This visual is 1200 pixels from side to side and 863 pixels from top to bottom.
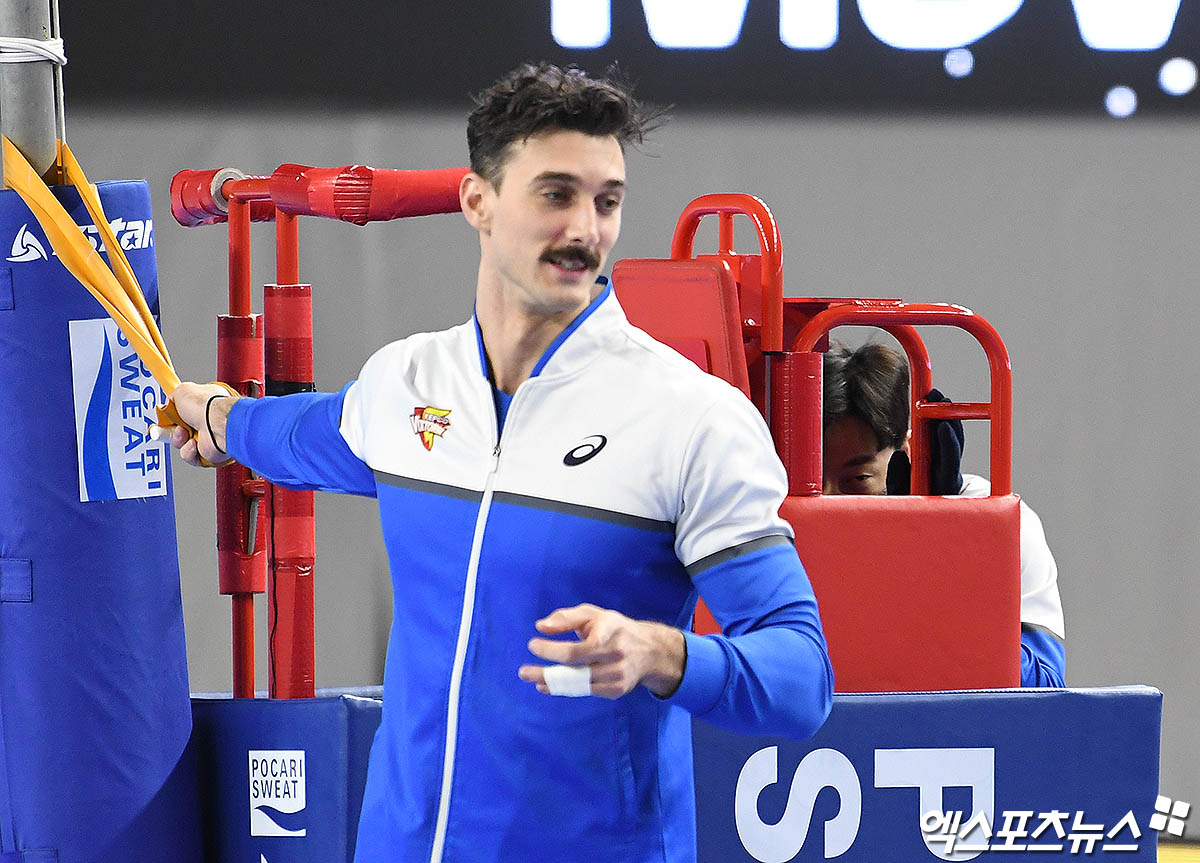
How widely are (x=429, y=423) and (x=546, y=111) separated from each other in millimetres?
347

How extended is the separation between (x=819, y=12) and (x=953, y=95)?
50 cm

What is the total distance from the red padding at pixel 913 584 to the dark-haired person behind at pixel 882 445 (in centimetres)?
30

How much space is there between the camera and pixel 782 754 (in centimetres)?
224

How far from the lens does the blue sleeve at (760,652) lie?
121cm

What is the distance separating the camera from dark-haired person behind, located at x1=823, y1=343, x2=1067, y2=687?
2.69 meters

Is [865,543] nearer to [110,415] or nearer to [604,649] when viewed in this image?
[110,415]

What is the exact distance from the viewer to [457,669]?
143cm

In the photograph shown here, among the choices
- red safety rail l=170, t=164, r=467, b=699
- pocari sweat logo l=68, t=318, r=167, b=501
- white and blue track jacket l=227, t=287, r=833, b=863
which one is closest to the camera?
white and blue track jacket l=227, t=287, r=833, b=863

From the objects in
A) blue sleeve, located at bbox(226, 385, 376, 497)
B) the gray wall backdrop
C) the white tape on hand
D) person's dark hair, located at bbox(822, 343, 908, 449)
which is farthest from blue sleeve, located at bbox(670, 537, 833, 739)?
the gray wall backdrop

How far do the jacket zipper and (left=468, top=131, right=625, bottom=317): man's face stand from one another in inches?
7.7

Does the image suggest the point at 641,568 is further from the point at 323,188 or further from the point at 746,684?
the point at 323,188

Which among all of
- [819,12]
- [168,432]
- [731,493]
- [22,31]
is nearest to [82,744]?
[168,432]

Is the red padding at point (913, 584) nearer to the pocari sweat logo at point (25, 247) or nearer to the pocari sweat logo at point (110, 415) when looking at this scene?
the pocari sweat logo at point (110, 415)

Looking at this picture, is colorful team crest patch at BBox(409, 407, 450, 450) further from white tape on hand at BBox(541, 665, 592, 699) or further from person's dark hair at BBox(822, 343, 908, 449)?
person's dark hair at BBox(822, 343, 908, 449)
